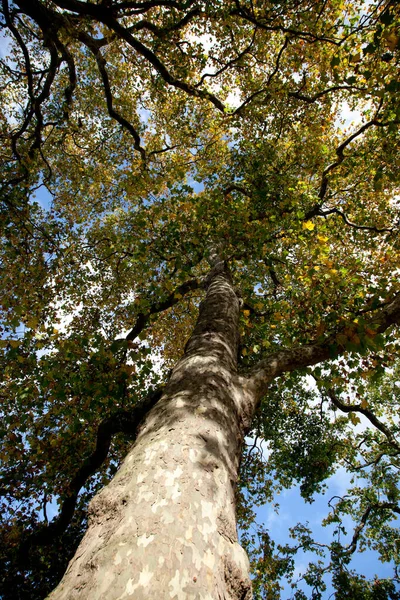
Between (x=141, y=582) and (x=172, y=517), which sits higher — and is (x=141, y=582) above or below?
below

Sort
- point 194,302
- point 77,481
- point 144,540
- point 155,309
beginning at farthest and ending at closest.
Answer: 1. point 194,302
2. point 155,309
3. point 77,481
4. point 144,540

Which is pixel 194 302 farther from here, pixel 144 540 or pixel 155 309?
pixel 144 540

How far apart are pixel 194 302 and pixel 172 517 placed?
10.7m

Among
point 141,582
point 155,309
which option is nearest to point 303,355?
point 141,582

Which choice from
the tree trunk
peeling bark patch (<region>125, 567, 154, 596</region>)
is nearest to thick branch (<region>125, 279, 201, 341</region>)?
the tree trunk

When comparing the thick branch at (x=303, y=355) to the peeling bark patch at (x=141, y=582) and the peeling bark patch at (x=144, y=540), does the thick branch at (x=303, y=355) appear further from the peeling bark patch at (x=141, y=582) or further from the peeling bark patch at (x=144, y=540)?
the peeling bark patch at (x=141, y=582)

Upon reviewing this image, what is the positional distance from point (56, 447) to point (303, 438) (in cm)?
656

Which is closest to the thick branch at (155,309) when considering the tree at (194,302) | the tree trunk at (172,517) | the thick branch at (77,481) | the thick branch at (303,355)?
the tree at (194,302)

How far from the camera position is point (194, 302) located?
12102mm

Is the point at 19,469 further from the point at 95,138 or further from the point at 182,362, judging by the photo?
the point at 95,138

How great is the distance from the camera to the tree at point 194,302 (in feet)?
5.69

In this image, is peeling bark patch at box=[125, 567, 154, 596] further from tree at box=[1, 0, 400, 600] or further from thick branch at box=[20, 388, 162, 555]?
thick branch at box=[20, 388, 162, 555]

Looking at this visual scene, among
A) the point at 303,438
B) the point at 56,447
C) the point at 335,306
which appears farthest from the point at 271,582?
the point at 335,306

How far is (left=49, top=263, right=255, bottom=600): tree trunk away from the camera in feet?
4.05
